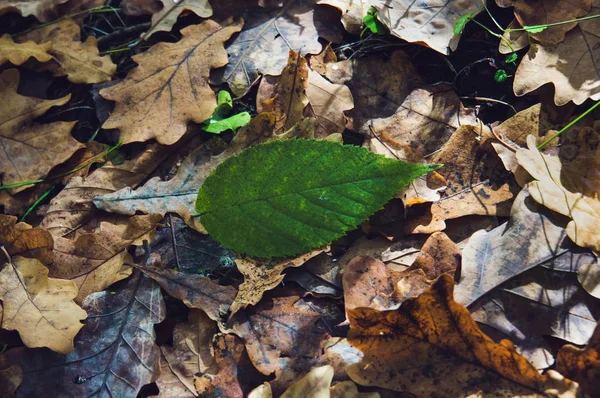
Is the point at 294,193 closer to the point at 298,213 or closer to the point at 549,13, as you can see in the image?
the point at 298,213

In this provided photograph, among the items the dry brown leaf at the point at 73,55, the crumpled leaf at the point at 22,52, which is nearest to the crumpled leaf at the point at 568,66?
the dry brown leaf at the point at 73,55

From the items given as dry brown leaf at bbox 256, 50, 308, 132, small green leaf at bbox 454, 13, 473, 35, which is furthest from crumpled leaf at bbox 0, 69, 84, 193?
small green leaf at bbox 454, 13, 473, 35

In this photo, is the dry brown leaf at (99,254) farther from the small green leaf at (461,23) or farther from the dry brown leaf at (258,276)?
the small green leaf at (461,23)

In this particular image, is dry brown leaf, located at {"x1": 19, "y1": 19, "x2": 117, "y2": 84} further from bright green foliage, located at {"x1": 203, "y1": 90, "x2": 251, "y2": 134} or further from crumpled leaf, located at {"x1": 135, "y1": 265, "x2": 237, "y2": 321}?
crumpled leaf, located at {"x1": 135, "y1": 265, "x2": 237, "y2": 321}

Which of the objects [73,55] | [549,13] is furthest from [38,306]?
[549,13]

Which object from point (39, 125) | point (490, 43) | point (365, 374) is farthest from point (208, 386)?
point (490, 43)

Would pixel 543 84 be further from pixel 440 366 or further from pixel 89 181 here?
pixel 89 181
